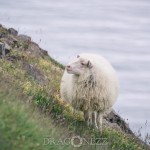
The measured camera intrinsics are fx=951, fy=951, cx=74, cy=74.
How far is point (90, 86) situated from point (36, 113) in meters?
6.41

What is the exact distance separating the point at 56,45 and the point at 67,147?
268 ft

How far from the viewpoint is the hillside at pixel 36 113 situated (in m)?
12.9

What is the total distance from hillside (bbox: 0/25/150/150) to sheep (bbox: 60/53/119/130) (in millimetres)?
423

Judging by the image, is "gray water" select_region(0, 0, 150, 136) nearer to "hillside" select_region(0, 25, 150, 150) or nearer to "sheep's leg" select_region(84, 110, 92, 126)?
"hillside" select_region(0, 25, 150, 150)

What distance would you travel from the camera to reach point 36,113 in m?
14.6

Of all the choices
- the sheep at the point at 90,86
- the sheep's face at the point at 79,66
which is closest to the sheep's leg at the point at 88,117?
the sheep at the point at 90,86

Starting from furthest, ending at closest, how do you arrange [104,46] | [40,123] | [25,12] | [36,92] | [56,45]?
[25,12] < [104,46] < [56,45] < [36,92] < [40,123]

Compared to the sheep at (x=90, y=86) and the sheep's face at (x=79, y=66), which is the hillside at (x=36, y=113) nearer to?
the sheep at (x=90, y=86)

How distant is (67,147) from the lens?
14281 mm

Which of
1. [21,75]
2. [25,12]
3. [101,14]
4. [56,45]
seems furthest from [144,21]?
[21,75]

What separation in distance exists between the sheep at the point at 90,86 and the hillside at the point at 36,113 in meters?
0.42

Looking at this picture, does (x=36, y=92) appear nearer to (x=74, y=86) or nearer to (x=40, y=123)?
(x=74, y=86)

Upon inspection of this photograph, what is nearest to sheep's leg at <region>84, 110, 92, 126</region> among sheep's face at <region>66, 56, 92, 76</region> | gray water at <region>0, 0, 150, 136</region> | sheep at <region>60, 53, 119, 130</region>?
sheep at <region>60, 53, 119, 130</region>

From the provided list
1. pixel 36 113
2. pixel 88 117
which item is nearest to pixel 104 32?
pixel 88 117
